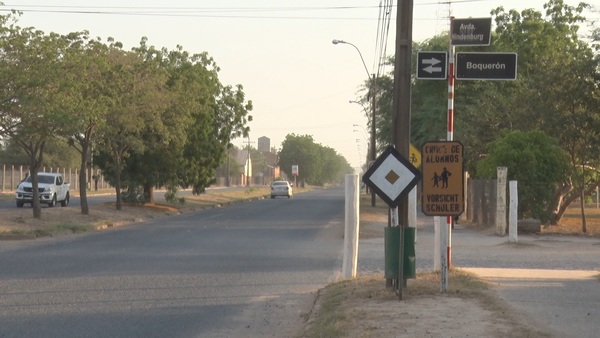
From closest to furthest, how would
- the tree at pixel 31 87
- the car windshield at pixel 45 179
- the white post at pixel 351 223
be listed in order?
the white post at pixel 351 223, the tree at pixel 31 87, the car windshield at pixel 45 179

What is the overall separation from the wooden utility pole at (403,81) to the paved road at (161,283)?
2.59m

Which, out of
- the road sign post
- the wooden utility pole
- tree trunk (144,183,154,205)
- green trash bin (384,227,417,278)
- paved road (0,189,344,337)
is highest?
the wooden utility pole

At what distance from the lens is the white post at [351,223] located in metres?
16.1

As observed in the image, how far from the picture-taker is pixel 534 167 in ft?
103

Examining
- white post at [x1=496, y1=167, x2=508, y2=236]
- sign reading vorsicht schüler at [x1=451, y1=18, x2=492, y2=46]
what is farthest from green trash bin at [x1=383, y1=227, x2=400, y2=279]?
white post at [x1=496, y1=167, x2=508, y2=236]

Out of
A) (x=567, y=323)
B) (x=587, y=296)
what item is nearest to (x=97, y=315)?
(x=567, y=323)

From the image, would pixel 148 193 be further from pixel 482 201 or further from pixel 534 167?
pixel 534 167

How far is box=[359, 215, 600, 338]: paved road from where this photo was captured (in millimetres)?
12234

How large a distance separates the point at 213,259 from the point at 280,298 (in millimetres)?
6540

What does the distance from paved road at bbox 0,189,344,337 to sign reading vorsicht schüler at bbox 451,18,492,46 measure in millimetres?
4453

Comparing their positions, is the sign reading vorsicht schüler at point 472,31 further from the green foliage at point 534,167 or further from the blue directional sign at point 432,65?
the green foliage at point 534,167

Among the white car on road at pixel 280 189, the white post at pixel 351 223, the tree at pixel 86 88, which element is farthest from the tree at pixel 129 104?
the white car on road at pixel 280 189

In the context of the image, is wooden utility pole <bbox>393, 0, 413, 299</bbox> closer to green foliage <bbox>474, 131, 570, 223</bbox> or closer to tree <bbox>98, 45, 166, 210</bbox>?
green foliage <bbox>474, 131, 570, 223</bbox>

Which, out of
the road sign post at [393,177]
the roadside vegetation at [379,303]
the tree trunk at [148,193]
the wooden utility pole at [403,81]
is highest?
the wooden utility pole at [403,81]
